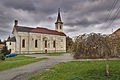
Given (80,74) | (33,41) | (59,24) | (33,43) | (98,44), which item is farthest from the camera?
(59,24)

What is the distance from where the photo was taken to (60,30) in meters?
51.8

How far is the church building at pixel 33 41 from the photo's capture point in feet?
115

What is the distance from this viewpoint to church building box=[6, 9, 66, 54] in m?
35.1

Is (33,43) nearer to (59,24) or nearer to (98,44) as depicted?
(59,24)

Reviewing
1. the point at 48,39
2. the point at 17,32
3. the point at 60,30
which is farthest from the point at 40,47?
the point at 60,30

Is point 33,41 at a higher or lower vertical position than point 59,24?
lower

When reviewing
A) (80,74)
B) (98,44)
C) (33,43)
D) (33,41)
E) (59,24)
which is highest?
(59,24)

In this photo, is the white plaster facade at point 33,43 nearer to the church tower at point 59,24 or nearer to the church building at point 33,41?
the church building at point 33,41

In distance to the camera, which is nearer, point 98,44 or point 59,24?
point 98,44

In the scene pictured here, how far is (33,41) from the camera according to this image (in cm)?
3884

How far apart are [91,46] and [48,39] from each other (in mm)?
38544

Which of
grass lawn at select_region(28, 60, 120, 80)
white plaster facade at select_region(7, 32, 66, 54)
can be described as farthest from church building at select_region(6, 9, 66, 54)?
grass lawn at select_region(28, 60, 120, 80)

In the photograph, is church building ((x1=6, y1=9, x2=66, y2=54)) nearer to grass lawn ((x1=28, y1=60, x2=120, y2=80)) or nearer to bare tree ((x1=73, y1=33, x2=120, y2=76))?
grass lawn ((x1=28, y1=60, x2=120, y2=80))

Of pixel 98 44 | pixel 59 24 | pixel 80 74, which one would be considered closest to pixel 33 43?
pixel 59 24
